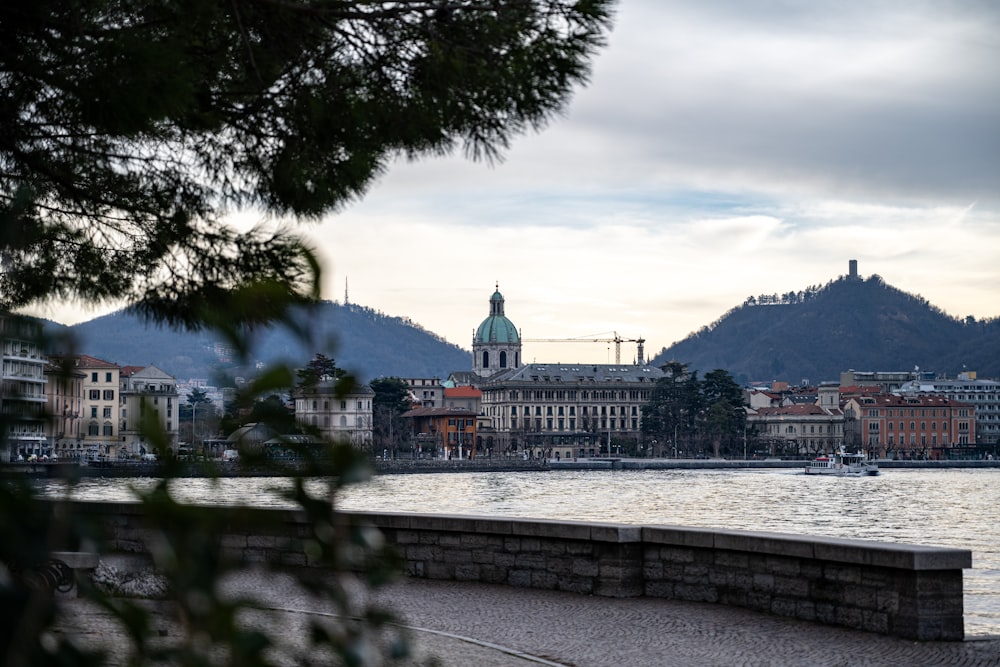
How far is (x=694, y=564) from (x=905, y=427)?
489 ft

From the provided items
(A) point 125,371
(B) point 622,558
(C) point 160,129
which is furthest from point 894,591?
(A) point 125,371

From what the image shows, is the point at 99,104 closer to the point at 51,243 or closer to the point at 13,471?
the point at 51,243

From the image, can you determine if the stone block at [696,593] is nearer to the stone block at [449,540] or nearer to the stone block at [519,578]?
the stone block at [519,578]

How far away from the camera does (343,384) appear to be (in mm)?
2113

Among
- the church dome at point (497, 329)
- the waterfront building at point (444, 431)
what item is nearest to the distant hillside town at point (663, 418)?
the waterfront building at point (444, 431)

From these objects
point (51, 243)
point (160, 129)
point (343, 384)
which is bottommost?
point (343, 384)

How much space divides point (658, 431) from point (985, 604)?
127m

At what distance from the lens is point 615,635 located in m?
8.62

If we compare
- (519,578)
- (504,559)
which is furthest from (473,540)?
(519,578)

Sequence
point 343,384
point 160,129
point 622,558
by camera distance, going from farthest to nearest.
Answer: point 622,558
point 160,129
point 343,384

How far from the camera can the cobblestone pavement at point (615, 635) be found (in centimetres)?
774

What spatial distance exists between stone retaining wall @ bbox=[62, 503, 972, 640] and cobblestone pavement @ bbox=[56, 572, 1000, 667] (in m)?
0.14

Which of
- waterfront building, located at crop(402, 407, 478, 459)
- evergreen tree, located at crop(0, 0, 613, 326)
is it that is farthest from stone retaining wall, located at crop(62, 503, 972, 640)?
waterfront building, located at crop(402, 407, 478, 459)

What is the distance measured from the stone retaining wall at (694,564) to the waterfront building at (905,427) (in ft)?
473
